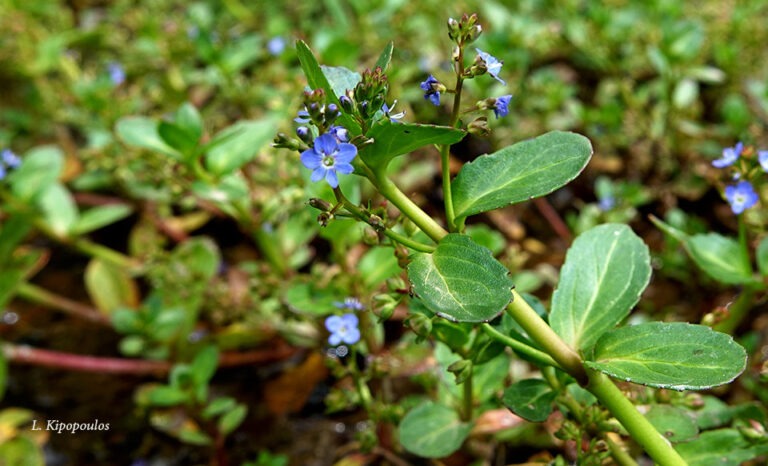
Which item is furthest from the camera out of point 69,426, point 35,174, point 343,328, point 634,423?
point 35,174

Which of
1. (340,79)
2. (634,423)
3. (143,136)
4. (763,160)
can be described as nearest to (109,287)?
(143,136)

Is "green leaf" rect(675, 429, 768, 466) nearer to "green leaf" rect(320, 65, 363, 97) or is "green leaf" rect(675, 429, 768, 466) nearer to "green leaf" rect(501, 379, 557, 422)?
"green leaf" rect(501, 379, 557, 422)

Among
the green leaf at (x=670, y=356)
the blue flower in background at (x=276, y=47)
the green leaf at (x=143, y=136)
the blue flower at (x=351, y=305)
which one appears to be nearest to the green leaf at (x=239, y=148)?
the green leaf at (x=143, y=136)

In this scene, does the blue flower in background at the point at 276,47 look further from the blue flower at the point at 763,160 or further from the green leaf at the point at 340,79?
the blue flower at the point at 763,160

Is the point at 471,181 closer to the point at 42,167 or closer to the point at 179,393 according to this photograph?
the point at 179,393

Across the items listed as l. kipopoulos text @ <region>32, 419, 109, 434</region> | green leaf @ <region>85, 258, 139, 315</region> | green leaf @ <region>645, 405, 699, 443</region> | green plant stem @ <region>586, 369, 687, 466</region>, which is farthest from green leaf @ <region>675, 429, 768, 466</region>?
green leaf @ <region>85, 258, 139, 315</region>

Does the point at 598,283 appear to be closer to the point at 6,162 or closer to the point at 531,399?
the point at 531,399
